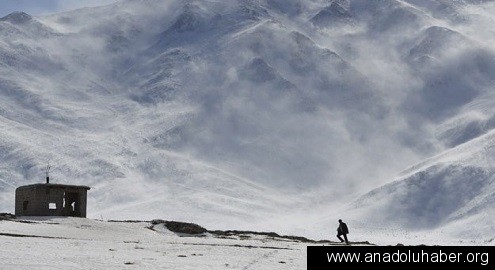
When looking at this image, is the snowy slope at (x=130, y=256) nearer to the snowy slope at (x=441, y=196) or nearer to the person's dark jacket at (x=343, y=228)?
the person's dark jacket at (x=343, y=228)

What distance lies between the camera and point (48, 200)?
5912 centimetres

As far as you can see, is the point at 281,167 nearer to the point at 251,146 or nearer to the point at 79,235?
the point at 251,146

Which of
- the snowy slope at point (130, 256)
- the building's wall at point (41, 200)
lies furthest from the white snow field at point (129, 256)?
the building's wall at point (41, 200)

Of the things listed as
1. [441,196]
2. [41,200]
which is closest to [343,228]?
[41,200]

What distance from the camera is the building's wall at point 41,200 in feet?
193

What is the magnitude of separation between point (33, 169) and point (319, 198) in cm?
5789

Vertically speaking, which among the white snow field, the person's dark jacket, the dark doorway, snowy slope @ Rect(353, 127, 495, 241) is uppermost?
snowy slope @ Rect(353, 127, 495, 241)

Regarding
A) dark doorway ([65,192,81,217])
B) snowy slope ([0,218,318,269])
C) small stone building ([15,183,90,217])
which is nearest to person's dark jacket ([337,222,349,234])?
snowy slope ([0,218,318,269])

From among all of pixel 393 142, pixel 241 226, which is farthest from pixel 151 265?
pixel 393 142

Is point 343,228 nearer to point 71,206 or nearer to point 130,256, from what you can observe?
point 130,256

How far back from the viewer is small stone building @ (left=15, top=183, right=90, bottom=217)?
59.0 meters

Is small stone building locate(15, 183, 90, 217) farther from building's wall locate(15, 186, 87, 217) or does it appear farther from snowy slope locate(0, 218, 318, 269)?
snowy slope locate(0, 218, 318, 269)

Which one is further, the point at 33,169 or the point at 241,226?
the point at 33,169

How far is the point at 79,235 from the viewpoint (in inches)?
1649
